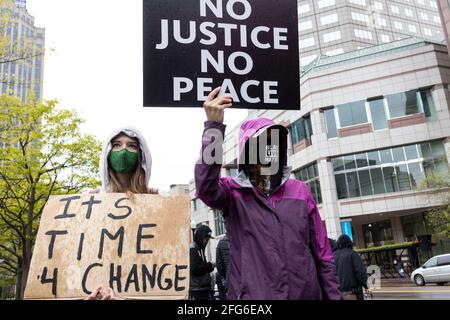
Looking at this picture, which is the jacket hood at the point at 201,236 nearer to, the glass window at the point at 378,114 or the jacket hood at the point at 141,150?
the jacket hood at the point at 141,150

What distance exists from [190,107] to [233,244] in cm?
80

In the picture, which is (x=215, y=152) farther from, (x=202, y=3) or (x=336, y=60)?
(x=336, y=60)

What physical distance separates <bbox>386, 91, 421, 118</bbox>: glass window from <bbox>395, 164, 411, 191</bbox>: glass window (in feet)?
12.4

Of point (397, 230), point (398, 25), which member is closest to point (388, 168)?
point (397, 230)

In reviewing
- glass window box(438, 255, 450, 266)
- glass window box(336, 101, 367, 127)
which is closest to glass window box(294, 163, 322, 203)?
glass window box(336, 101, 367, 127)

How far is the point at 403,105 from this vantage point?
29469 millimetres

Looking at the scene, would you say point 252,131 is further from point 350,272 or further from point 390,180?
point 390,180

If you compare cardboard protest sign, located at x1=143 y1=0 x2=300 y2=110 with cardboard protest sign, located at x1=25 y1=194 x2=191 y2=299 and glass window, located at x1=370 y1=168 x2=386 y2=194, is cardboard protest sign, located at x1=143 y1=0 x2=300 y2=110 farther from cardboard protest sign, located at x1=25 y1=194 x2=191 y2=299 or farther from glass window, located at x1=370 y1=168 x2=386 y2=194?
glass window, located at x1=370 y1=168 x2=386 y2=194

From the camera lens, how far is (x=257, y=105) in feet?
7.99

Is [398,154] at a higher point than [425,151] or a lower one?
higher

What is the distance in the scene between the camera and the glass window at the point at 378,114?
29812 mm

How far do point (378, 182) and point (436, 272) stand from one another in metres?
10.9

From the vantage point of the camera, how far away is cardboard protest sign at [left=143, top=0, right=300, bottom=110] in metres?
2.33
